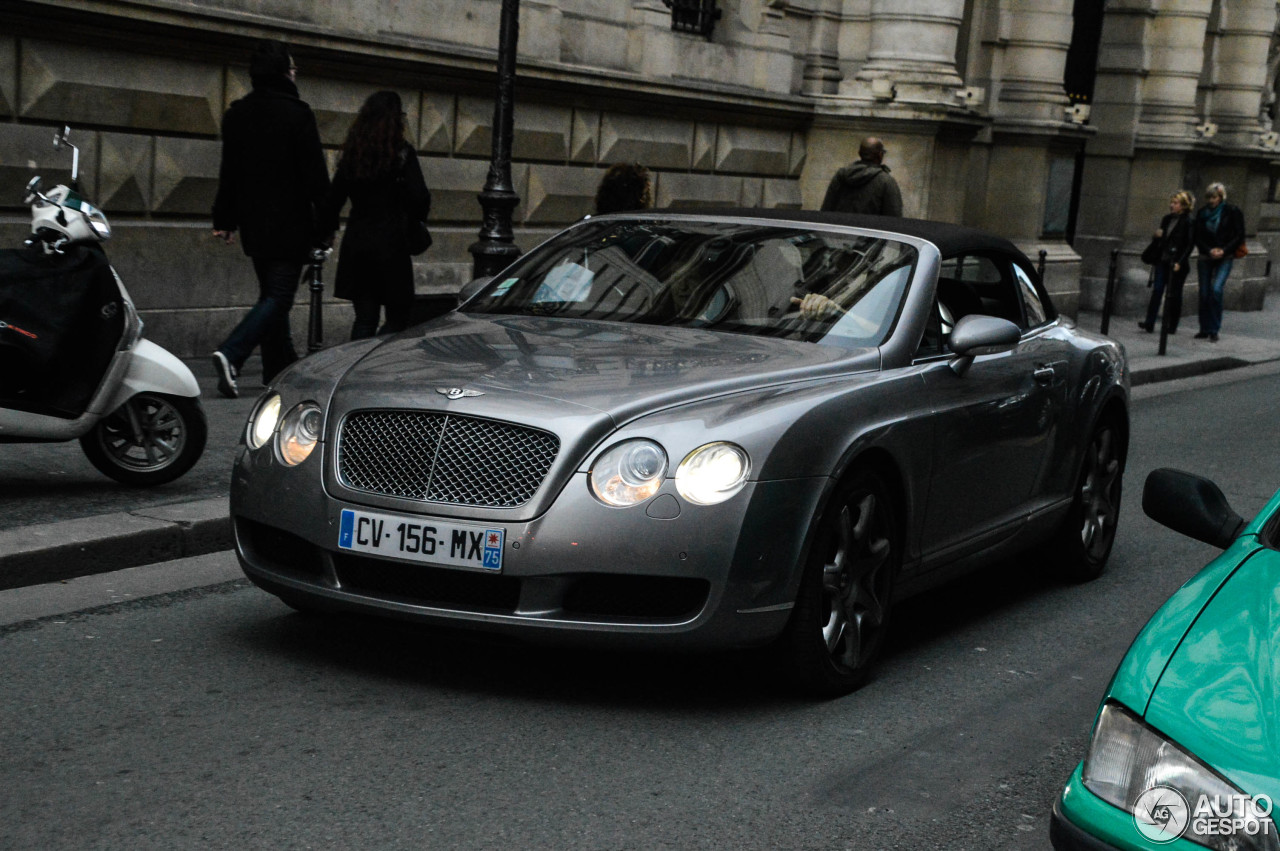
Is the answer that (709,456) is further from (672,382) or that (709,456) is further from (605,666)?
(605,666)

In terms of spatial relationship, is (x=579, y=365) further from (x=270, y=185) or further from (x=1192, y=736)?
(x=270, y=185)

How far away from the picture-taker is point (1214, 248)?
21406 millimetres

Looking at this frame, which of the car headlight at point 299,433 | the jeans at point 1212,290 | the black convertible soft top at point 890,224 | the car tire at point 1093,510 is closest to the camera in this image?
the car headlight at point 299,433

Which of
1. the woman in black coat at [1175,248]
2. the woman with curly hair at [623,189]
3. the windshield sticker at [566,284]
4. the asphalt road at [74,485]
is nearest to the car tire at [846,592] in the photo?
the windshield sticker at [566,284]

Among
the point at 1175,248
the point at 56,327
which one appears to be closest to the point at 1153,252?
the point at 1175,248

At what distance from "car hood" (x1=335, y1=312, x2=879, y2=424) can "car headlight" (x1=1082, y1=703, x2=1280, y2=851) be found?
6.77 feet

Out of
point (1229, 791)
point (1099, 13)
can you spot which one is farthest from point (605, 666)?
point (1099, 13)

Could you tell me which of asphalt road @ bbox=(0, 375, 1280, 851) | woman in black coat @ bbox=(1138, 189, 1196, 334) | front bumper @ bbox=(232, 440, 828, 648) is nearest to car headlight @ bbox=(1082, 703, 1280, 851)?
asphalt road @ bbox=(0, 375, 1280, 851)

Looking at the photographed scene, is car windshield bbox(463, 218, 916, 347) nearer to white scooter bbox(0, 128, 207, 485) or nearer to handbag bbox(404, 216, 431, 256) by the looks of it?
white scooter bbox(0, 128, 207, 485)

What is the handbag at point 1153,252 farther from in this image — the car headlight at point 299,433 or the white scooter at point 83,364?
the car headlight at point 299,433

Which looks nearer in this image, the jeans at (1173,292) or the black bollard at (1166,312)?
the black bollard at (1166,312)

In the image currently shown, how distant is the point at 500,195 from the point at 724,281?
5.00 meters

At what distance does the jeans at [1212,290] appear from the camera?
21266 mm

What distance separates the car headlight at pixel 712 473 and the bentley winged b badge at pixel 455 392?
2.09 ft
